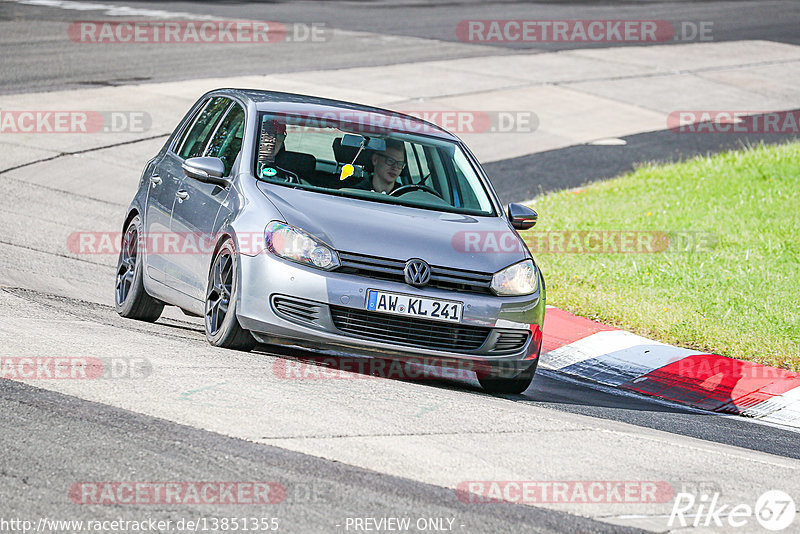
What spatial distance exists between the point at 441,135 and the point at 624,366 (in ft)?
7.34

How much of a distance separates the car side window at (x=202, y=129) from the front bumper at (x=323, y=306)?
185cm

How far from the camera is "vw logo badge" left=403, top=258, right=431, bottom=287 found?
22.6 ft

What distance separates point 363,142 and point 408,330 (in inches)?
66.5

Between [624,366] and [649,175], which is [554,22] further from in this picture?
[624,366]

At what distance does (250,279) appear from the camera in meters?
6.95

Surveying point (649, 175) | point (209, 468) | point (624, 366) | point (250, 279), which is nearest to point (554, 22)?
point (649, 175)

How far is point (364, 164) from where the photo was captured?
8.04m

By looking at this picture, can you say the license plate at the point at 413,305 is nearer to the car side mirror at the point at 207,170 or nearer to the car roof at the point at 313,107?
the car side mirror at the point at 207,170
